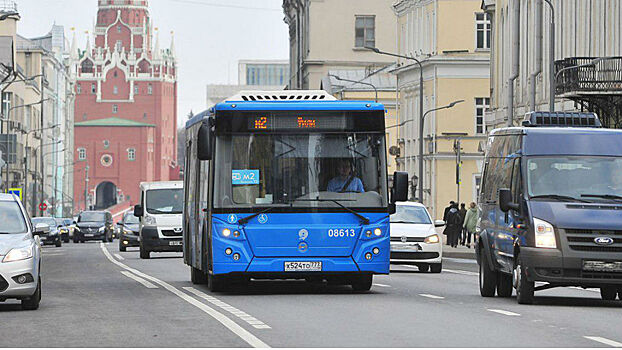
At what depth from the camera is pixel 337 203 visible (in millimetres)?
21453

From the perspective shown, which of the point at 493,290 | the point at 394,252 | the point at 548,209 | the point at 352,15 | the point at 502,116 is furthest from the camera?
the point at 352,15

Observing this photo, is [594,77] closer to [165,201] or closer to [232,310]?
[165,201]

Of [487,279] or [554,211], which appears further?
[487,279]

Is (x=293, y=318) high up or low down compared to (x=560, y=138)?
down

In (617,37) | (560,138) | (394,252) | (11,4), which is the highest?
(11,4)

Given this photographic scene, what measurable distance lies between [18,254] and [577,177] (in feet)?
23.7

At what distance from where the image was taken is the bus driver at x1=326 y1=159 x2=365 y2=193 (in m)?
21.5

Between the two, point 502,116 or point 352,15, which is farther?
point 352,15

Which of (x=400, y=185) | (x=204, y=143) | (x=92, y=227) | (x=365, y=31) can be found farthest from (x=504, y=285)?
(x=365, y=31)

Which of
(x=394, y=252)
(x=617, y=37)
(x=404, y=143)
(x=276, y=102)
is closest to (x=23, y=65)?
(x=404, y=143)

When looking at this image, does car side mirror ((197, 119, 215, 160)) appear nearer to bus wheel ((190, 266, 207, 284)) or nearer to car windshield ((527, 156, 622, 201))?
bus wheel ((190, 266, 207, 284))

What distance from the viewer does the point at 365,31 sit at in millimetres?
113125

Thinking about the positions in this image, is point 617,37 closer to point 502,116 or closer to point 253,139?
point 502,116

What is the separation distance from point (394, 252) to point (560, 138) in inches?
508
